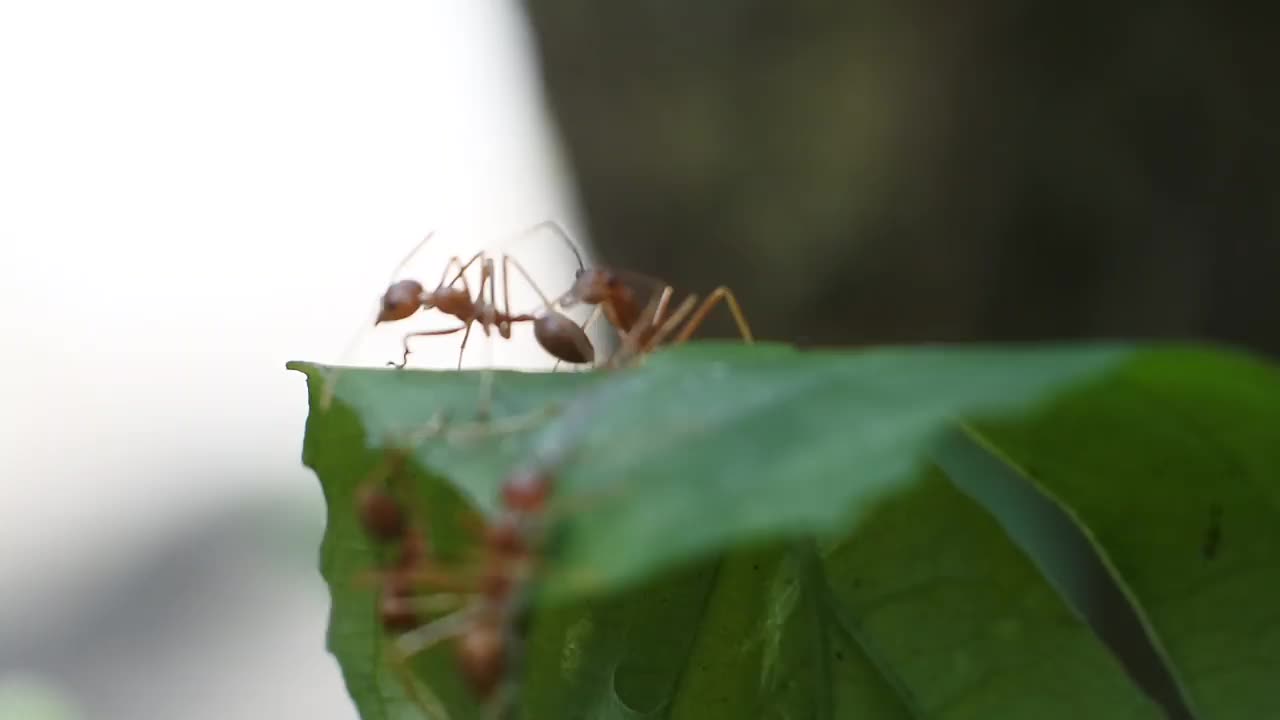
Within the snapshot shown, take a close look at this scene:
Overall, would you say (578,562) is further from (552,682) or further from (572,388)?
(552,682)

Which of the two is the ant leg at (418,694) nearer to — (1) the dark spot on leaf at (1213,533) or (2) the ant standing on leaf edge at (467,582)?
(2) the ant standing on leaf edge at (467,582)

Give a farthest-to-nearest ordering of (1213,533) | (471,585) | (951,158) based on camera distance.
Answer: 1. (951,158)
2. (1213,533)
3. (471,585)

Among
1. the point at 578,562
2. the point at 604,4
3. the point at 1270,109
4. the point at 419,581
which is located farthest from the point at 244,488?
the point at 578,562

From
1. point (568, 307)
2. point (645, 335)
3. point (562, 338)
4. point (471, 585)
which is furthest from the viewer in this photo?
point (568, 307)

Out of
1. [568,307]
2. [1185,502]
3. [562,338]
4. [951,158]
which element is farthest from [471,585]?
[951,158]

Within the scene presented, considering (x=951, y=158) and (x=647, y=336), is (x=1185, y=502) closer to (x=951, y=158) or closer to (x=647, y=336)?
(x=647, y=336)

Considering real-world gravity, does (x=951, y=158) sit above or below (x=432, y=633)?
below

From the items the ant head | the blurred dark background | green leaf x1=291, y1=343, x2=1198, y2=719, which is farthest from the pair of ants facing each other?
the blurred dark background
